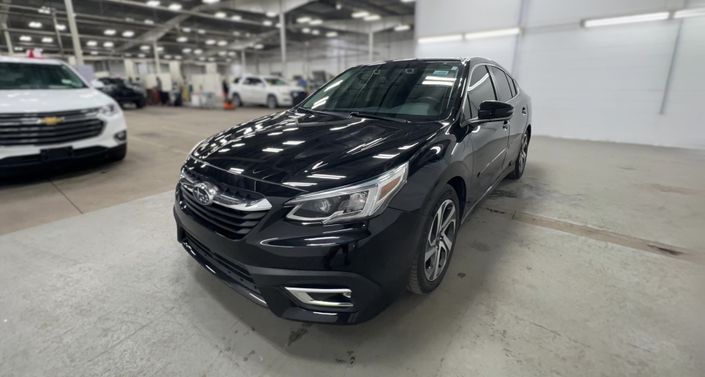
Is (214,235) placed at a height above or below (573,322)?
above

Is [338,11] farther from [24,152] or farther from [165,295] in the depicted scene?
[165,295]

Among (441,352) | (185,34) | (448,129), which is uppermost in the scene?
(185,34)

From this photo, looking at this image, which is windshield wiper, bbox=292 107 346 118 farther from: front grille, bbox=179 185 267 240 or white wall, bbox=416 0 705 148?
white wall, bbox=416 0 705 148

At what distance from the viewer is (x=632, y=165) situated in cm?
495

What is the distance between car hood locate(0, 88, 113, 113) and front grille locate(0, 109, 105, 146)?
0.22ft

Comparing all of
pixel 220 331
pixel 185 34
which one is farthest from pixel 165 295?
pixel 185 34

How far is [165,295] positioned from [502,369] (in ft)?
5.80

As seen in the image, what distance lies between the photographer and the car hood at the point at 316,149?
141cm

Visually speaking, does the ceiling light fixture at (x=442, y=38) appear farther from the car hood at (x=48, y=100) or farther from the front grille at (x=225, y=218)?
the front grille at (x=225, y=218)

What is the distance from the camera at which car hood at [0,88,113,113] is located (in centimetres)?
350

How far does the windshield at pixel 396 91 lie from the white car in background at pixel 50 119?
9.85 ft

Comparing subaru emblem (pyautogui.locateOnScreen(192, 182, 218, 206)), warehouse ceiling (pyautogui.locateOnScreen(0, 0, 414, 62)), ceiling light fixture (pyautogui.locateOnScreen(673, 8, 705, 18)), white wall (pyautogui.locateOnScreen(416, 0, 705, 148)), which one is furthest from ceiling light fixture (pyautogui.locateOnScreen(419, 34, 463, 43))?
subaru emblem (pyautogui.locateOnScreen(192, 182, 218, 206))

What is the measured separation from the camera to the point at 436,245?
5.87ft

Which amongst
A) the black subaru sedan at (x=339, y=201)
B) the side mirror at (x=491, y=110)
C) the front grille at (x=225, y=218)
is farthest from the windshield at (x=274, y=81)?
the front grille at (x=225, y=218)
